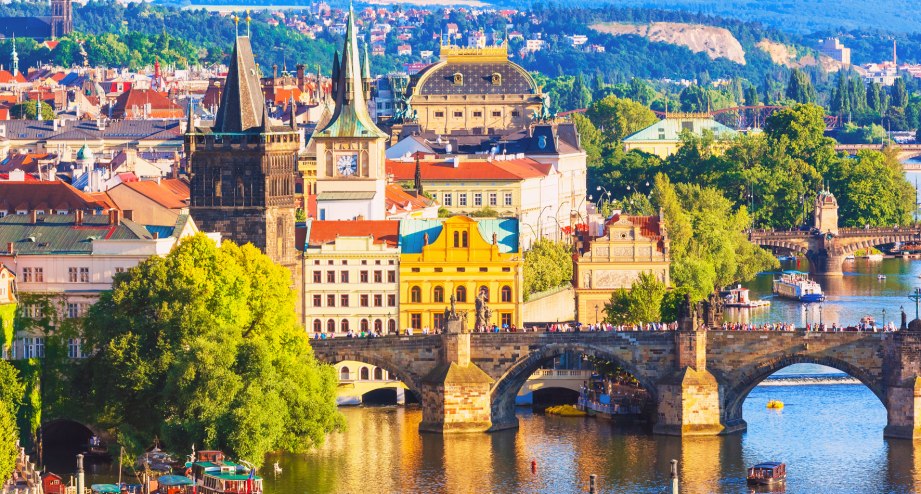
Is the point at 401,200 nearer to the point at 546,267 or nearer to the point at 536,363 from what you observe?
the point at 546,267

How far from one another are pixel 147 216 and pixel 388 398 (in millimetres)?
18798

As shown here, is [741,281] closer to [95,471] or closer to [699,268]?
[699,268]

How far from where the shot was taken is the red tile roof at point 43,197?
143 m

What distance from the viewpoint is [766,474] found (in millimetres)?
111875

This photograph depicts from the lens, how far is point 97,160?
196 meters

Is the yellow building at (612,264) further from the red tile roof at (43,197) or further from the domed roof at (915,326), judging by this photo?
the domed roof at (915,326)

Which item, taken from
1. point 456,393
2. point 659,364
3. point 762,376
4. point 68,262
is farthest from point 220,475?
point 762,376

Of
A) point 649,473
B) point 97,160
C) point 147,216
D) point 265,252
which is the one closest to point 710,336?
point 649,473

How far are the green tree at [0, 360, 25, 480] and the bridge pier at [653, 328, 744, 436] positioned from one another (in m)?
A: 26.0

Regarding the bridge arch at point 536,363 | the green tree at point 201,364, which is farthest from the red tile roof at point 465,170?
the green tree at point 201,364

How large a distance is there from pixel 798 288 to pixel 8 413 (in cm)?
8004

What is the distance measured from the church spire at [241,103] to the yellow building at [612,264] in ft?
79.4

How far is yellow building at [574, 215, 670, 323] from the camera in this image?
151 meters

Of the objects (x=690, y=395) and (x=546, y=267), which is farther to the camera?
(x=546, y=267)
